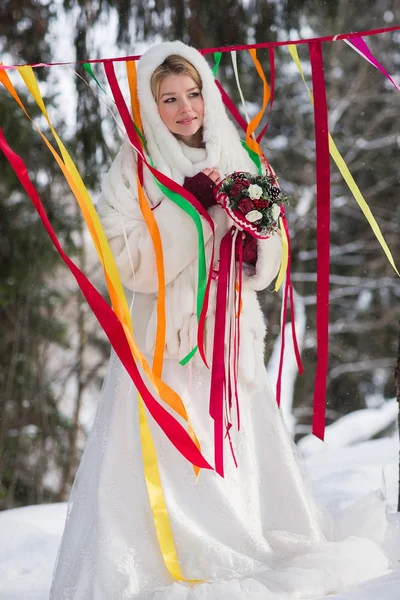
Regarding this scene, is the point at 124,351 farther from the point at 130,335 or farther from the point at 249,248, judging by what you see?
the point at 249,248

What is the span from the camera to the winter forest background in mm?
6523

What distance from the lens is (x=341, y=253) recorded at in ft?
35.6

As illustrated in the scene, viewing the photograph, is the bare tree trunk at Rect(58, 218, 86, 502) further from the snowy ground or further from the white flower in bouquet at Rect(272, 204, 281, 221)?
the white flower in bouquet at Rect(272, 204, 281, 221)

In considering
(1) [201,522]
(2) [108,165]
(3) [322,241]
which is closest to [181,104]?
(3) [322,241]

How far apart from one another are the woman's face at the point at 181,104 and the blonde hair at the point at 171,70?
0.01 metres

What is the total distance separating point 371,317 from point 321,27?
463cm

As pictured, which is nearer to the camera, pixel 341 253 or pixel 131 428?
pixel 131 428

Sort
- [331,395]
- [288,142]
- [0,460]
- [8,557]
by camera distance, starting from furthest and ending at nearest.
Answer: [331,395]
[288,142]
[0,460]
[8,557]

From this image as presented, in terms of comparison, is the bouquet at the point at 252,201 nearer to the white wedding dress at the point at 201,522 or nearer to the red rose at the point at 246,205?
the red rose at the point at 246,205

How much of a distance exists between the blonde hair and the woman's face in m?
0.01

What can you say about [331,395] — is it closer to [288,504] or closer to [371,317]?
[371,317]

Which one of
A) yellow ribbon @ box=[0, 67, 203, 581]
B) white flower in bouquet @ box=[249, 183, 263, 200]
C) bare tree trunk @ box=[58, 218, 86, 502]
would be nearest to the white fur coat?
yellow ribbon @ box=[0, 67, 203, 581]

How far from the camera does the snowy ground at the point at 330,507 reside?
9.78ft

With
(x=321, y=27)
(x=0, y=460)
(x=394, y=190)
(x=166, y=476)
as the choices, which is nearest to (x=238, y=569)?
(x=166, y=476)
